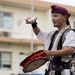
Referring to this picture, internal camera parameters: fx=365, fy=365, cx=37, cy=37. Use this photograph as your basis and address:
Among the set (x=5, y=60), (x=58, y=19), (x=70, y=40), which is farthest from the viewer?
(x=5, y=60)

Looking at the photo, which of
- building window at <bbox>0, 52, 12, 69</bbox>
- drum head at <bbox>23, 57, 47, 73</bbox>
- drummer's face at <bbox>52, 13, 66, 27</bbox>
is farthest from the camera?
building window at <bbox>0, 52, 12, 69</bbox>

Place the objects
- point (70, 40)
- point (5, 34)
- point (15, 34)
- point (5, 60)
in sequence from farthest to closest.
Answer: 1. point (15, 34)
2. point (5, 34)
3. point (5, 60)
4. point (70, 40)

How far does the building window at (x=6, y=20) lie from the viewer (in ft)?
70.9

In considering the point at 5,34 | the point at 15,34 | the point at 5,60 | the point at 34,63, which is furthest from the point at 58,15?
the point at 15,34

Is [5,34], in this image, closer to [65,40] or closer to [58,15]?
[58,15]

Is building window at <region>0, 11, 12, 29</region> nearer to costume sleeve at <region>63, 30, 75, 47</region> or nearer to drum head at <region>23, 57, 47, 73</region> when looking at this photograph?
drum head at <region>23, 57, 47, 73</region>

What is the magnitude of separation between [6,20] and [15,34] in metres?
1.00

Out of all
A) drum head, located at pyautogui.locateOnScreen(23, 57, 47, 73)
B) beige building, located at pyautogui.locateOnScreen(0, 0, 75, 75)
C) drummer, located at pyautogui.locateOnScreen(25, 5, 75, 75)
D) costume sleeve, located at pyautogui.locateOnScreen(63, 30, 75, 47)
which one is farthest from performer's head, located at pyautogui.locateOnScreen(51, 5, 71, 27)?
Answer: beige building, located at pyautogui.locateOnScreen(0, 0, 75, 75)

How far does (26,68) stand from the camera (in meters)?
3.34

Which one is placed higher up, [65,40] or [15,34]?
[65,40]

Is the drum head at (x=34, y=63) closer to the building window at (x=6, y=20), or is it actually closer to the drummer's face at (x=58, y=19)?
the drummer's face at (x=58, y=19)

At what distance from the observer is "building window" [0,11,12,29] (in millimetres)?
21609

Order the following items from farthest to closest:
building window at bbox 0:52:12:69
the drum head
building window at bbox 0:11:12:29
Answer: building window at bbox 0:11:12:29 → building window at bbox 0:52:12:69 → the drum head

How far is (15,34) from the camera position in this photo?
21.8m
